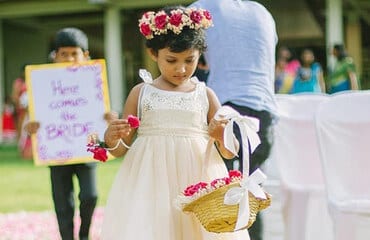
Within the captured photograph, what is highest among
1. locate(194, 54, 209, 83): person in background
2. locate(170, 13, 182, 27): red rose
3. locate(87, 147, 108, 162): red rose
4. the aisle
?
locate(170, 13, 182, 27): red rose

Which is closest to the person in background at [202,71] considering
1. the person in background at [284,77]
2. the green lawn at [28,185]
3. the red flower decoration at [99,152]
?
the red flower decoration at [99,152]

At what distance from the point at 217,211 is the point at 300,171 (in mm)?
1916

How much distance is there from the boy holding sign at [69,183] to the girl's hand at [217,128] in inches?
58.5

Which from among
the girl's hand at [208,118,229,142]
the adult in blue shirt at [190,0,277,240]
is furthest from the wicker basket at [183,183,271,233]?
the adult in blue shirt at [190,0,277,240]

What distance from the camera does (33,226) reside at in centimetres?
556

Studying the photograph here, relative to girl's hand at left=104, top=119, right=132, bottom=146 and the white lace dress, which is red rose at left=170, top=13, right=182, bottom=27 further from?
girl's hand at left=104, top=119, right=132, bottom=146

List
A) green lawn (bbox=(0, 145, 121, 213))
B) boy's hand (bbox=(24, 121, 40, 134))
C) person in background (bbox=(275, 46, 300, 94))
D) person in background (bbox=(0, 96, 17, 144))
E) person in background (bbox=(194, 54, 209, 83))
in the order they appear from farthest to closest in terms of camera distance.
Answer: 1. person in background (bbox=(0, 96, 17, 144))
2. person in background (bbox=(275, 46, 300, 94))
3. green lawn (bbox=(0, 145, 121, 213))
4. boy's hand (bbox=(24, 121, 40, 134))
5. person in background (bbox=(194, 54, 209, 83))

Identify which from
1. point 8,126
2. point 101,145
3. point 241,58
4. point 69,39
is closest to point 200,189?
point 101,145

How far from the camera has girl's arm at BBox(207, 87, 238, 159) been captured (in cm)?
294

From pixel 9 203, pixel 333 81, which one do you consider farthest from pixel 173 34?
pixel 333 81

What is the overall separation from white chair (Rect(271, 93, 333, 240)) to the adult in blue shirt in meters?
0.64

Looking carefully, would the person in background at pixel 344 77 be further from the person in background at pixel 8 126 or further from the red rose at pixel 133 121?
the person in background at pixel 8 126

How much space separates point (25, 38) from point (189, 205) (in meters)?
21.2

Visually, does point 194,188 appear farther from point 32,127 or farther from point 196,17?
point 32,127
